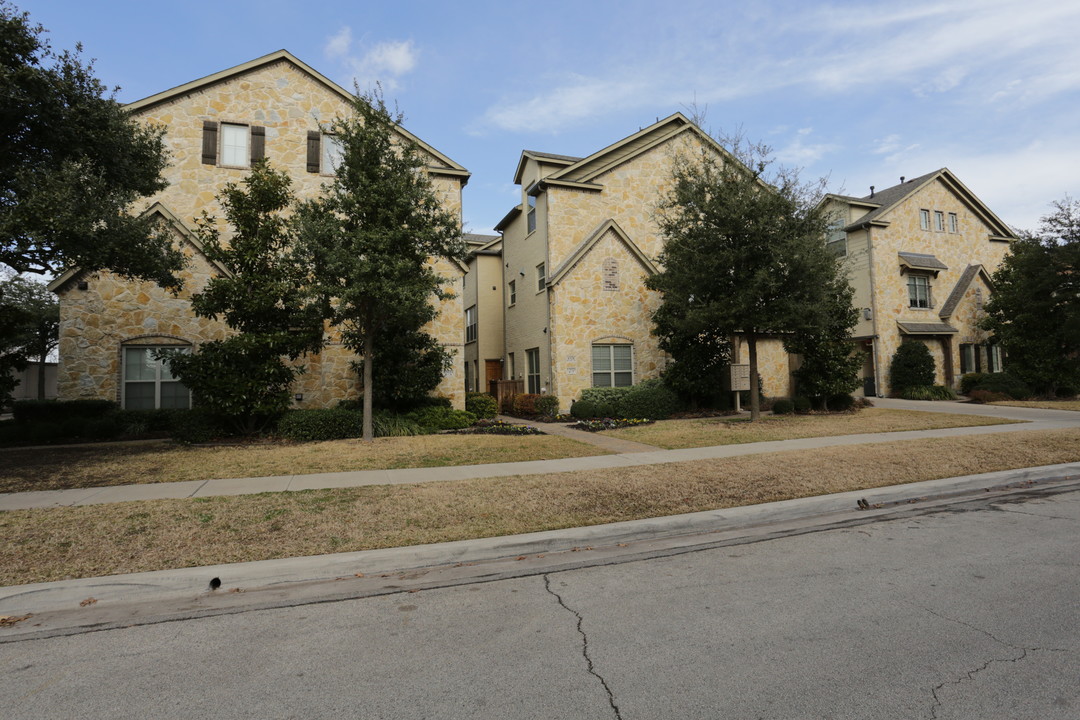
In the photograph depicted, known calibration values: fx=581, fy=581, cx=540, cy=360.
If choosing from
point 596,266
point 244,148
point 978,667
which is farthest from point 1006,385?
point 244,148

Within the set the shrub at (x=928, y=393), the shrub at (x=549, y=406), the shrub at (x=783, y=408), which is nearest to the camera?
the shrub at (x=783, y=408)

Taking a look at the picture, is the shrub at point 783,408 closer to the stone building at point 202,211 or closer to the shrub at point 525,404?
the shrub at point 525,404

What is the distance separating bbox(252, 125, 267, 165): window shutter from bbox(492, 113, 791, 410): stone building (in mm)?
8937

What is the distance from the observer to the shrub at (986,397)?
21562 millimetres

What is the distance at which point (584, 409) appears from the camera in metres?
18.7

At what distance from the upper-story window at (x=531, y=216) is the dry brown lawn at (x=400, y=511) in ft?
48.8

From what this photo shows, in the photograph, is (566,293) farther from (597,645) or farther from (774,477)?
(597,645)

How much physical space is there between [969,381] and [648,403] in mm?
15743

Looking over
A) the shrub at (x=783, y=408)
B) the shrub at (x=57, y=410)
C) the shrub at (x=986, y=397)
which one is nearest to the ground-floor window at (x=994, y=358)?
the shrub at (x=986, y=397)

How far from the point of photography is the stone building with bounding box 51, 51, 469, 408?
15234 mm

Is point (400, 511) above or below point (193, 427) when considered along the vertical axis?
below

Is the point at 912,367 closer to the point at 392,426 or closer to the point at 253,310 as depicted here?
the point at 392,426

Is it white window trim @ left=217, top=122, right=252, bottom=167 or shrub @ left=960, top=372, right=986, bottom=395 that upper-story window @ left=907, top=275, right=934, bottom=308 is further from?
white window trim @ left=217, top=122, right=252, bottom=167

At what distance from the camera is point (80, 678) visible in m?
3.44
